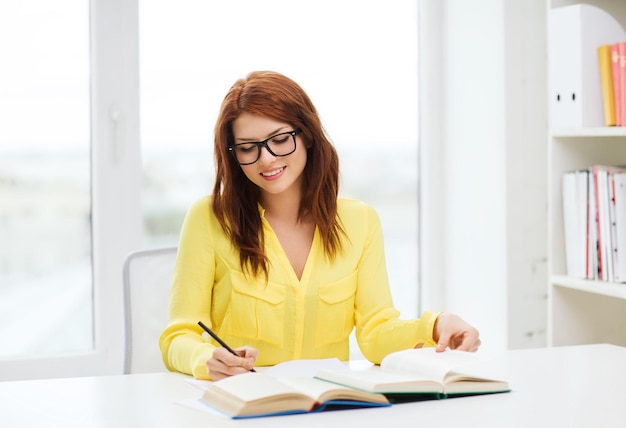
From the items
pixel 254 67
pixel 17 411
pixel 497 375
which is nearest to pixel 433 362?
pixel 497 375

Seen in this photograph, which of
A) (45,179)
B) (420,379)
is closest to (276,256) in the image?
(420,379)

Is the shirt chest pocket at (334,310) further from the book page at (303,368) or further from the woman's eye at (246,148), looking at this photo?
the woman's eye at (246,148)

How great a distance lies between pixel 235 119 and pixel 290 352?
0.54 meters

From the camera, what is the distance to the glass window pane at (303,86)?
2.88m

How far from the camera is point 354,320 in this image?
1964 millimetres

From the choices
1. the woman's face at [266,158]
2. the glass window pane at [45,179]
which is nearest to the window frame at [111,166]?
the glass window pane at [45,179]

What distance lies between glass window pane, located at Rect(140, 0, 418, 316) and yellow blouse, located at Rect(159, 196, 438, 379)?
1.02 metres

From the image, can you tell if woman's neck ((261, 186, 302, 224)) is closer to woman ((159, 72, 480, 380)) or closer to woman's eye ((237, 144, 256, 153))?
woman ((159, 72, 480, 380))

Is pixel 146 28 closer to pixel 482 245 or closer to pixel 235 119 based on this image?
pixel 235 119

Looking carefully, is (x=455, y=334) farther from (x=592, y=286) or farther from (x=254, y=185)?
(x=592, y=286)

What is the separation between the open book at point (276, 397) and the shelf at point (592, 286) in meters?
1.13

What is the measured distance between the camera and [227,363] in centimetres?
149

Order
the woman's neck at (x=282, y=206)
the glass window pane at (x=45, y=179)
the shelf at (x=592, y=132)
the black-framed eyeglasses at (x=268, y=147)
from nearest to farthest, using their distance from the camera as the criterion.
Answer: the black-framed eyeglasses at (x=268, y=147) → the woman's neck at (x=282, y=206) → the shelf at (x=592, y=132) → the glass window pane at (x=45, y=179)

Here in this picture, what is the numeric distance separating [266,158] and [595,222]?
1070 mm
